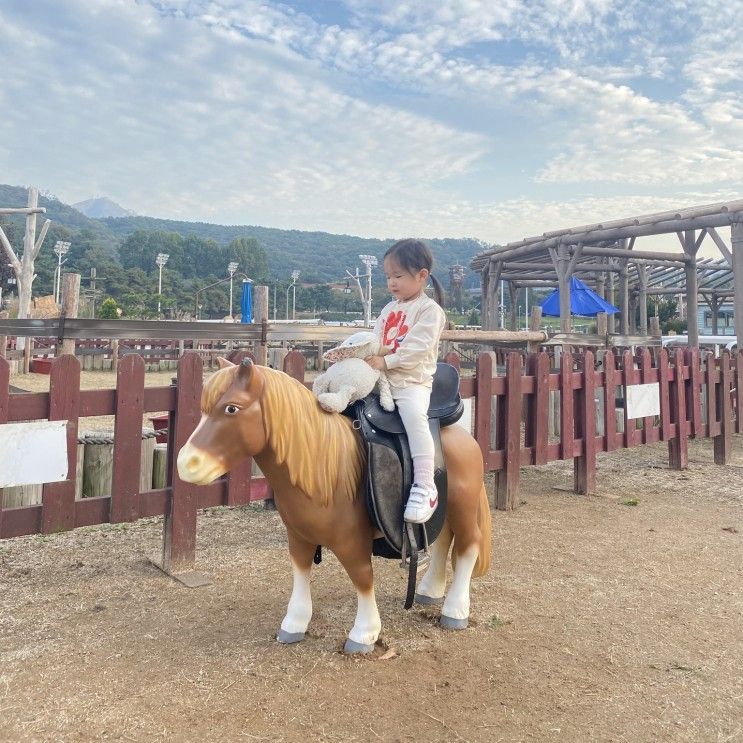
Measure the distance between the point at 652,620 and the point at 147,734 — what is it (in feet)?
8.29

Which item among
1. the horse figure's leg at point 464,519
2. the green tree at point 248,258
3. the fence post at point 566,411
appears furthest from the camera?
the green tree at point 248,258

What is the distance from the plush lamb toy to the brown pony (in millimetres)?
92

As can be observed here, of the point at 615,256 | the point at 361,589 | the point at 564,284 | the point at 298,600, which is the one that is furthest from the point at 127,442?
the point at 615,256

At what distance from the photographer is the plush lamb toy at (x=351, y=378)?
2594 millimetres

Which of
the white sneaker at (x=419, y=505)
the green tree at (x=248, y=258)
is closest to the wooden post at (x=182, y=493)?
the white sneaker at (x=419, y=505)

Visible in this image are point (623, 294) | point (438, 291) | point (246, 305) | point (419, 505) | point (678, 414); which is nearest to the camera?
point (419, 505)

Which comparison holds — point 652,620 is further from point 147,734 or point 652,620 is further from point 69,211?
point 69,211

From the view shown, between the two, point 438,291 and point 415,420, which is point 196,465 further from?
point 438,291

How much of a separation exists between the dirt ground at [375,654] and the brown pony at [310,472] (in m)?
0.26

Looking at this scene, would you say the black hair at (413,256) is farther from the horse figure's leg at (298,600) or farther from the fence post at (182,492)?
the fence post at (182,492)

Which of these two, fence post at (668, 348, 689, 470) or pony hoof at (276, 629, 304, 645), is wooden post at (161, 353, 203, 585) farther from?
fence post at (668, 348, 689, 470)

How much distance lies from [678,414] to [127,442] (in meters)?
6.28

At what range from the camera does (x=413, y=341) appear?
8.89 feet

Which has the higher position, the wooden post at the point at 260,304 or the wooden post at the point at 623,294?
the wooden post at the point at 623,294
